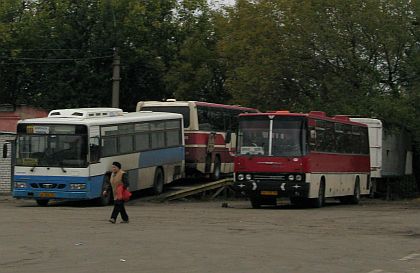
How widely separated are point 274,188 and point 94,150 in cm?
625

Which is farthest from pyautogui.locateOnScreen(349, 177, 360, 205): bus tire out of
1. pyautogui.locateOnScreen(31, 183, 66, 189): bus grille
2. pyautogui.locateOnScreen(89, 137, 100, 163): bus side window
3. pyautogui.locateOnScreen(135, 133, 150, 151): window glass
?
pyautogui.locateOnScreen(31, 183, 66, 189): bus grille

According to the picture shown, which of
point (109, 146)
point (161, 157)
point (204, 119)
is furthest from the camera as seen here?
point (204, 119)

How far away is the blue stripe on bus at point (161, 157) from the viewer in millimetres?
32078

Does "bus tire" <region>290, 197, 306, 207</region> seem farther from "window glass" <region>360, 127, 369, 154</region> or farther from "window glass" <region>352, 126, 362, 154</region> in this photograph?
"window glass" <region>360, 127, 369, 154</region>

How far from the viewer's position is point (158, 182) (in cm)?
3366

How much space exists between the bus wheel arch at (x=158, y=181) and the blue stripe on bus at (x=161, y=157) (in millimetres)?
290

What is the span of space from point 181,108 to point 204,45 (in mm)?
18000

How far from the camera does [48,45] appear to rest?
53031 mm

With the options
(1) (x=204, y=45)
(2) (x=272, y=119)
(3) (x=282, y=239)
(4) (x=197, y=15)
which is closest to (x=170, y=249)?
(3) (x=282, y=239)

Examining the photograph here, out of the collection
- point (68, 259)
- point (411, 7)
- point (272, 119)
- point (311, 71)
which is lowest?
point (68, 259)

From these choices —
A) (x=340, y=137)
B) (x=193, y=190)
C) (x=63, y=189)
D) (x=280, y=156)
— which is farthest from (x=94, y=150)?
(x=340, y=137)

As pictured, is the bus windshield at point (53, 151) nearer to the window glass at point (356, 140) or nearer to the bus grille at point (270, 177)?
the bus grille at point (270, 177)

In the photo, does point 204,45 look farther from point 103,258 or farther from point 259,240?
point 103,258

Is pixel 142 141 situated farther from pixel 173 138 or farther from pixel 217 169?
pixel 217 169
